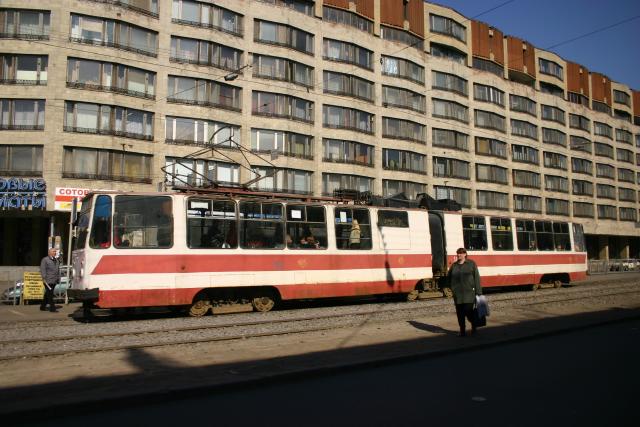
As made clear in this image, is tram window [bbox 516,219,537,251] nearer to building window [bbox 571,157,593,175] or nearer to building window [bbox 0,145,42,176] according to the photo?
building window [bbox 0,145,42,176]

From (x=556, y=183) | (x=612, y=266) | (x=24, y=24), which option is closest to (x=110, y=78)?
(x=24, y=24)

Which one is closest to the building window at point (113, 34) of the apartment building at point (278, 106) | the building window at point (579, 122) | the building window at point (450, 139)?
the apartment building at point (278, 106)

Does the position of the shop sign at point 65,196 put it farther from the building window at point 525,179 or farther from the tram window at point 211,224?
the building window at point 525,179

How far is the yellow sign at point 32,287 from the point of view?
18.7m

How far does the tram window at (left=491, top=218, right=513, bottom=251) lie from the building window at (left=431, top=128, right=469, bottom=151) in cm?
A: 3055

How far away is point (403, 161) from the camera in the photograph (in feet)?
157

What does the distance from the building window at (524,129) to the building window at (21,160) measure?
4789cm

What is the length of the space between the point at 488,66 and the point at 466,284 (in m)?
52.0

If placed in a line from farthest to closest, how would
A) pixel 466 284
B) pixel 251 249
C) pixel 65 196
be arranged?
pixel 65 196 < pixel 251 249 < pixel 466 284

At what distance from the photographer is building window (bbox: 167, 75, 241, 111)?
36.0 m

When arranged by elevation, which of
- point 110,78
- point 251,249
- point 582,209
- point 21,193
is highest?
point 110,78

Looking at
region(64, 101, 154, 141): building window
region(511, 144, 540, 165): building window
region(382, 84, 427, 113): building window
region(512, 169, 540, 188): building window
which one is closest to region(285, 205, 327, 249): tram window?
region(64, 101, 154, 141): building window

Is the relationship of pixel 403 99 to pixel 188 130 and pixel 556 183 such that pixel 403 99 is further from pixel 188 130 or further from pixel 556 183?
pixel 556 183

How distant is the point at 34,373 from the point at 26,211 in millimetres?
28405
